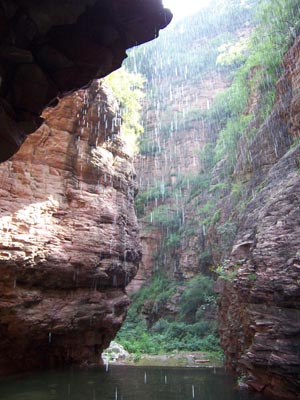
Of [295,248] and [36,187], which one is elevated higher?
[36,187]

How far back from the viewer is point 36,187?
10.0m

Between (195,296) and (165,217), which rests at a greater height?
(165,217)

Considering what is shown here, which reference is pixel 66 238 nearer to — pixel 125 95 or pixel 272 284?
pixel 272 284

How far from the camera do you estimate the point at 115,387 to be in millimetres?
9531

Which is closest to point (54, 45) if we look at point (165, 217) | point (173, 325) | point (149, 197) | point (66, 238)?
point (66, 238)

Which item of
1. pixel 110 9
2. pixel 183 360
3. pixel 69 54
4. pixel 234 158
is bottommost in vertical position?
→ pixel 183 360

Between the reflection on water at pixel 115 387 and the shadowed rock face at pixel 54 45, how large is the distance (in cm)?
667

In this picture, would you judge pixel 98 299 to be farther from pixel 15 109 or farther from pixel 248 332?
pixel 15 109

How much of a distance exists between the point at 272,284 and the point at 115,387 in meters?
5.00

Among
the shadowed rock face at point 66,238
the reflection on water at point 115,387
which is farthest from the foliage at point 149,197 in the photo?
the reflection on water at point 115,387

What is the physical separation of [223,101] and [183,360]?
78.2ft

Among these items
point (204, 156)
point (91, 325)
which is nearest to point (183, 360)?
point (91, 325)

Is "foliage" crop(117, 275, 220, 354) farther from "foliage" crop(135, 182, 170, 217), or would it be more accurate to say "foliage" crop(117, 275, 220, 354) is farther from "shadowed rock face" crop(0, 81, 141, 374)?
"foliage" crop(135, 182, 170, 217)

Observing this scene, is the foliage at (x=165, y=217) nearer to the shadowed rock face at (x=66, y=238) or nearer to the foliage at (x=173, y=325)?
the foliage at (x=173, y=325)
